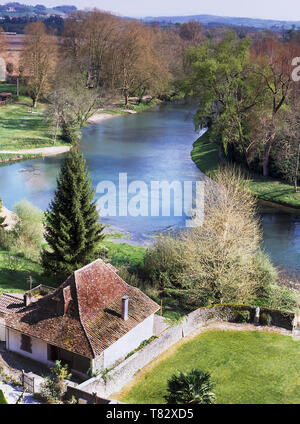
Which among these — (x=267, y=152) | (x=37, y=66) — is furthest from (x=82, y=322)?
(x=37, y=66)

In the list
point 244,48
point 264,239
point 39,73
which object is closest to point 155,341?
point 264,239

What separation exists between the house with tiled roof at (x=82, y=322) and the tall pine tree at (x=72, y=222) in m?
3.99

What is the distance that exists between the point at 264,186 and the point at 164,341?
86.6 feet

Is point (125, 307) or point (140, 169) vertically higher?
point (140, 169)

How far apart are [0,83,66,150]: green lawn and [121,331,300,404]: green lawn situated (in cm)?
3835

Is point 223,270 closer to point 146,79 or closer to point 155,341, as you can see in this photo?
point 155,341

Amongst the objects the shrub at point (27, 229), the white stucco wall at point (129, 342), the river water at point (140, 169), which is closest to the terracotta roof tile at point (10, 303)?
the white stucco wall at point (129, 342)

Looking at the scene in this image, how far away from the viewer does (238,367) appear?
2011cm

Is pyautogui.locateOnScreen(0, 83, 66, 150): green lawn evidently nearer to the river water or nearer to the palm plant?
the river water

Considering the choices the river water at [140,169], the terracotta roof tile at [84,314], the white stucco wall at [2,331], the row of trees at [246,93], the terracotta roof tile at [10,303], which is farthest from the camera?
the row of trees at [246,93]

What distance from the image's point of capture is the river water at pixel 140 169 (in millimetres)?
35781

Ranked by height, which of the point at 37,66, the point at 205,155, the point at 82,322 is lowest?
the point at 82,322

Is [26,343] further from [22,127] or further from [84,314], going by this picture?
[22,127]

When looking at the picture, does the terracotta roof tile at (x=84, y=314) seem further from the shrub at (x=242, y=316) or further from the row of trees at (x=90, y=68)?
the row of trees at (x=90, y=68)
